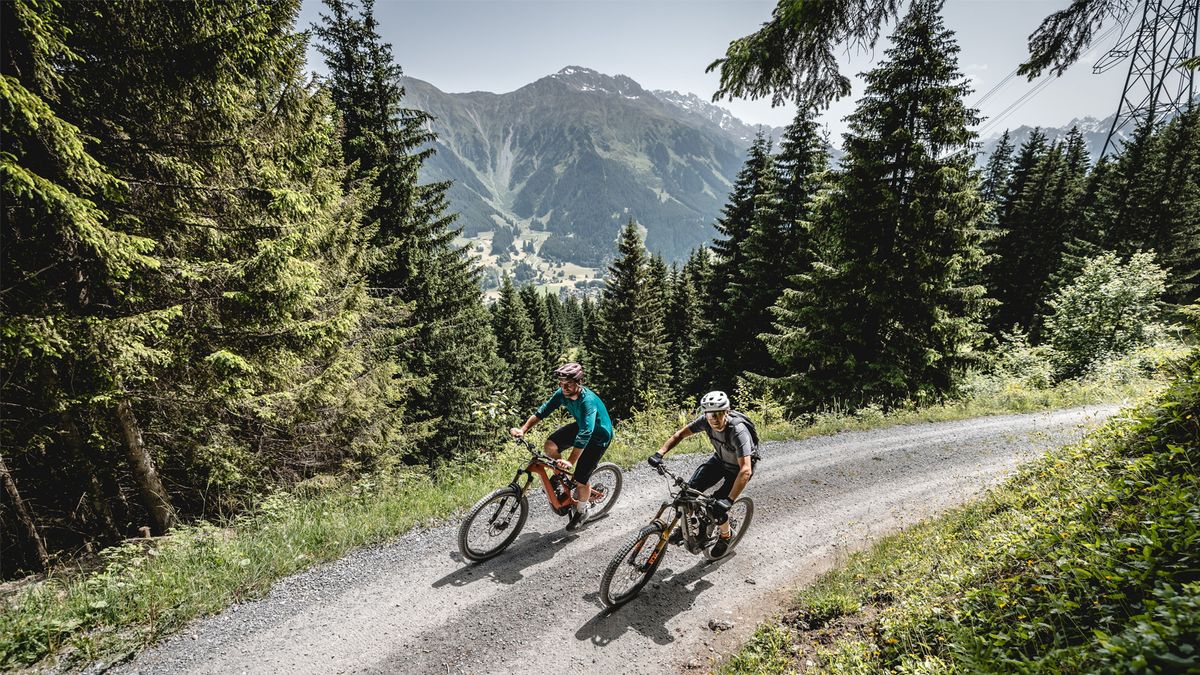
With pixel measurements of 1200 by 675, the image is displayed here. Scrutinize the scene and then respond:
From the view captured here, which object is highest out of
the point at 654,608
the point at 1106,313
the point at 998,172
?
the point at 998,172

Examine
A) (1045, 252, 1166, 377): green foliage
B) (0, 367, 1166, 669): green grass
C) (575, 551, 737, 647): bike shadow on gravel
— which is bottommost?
(1045, 252, 1166, 377): green foliage

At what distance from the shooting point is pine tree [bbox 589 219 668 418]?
29062 millimetres

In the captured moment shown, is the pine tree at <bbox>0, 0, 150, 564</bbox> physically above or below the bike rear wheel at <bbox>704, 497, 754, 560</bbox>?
above

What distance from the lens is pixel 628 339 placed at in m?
29.4

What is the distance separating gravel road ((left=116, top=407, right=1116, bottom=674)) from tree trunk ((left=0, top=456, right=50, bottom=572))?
3.99 m

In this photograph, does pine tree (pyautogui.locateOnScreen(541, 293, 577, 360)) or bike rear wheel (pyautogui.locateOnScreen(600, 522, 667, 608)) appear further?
pine tree (pyautogui.locateOnScreen(541, 293, 577, 360))

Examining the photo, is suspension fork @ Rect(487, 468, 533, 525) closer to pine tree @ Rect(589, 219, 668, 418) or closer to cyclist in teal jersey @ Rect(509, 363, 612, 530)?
cyclist in teal jersey @ Rect(509, 363, 612, 530)

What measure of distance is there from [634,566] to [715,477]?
172 cm

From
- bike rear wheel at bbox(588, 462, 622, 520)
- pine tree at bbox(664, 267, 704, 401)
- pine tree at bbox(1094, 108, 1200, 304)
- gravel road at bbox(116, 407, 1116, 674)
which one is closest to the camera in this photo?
gravel road at bbox(116, 407, 1116, 674)

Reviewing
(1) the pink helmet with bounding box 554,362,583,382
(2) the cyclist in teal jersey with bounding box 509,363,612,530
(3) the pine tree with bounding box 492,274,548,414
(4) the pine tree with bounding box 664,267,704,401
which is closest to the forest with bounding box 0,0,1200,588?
(2) the cyclist in teal jersey with bounding box 509,363,612,530

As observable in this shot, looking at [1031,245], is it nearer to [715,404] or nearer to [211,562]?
[715,404]

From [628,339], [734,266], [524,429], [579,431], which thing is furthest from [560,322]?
[579,431]

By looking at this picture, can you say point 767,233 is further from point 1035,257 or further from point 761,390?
point 1035,257

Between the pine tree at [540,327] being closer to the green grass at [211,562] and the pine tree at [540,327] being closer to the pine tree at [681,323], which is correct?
the pine tree at [681,323]
